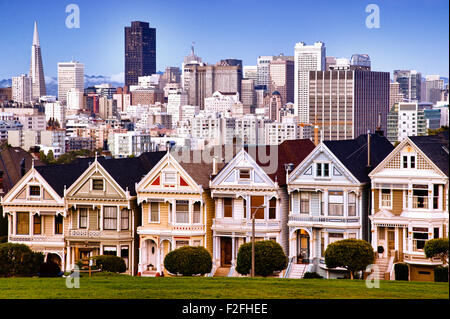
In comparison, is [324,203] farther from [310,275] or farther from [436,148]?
[436,148]

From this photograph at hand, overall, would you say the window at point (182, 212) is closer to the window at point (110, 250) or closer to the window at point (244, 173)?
the window at point (244, 173)

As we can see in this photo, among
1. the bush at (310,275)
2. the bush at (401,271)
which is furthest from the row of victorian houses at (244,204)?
the bush at (310,275)

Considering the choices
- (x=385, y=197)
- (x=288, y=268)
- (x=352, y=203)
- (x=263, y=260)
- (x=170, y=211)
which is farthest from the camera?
(x=170, y=211)

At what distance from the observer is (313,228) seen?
30922mm

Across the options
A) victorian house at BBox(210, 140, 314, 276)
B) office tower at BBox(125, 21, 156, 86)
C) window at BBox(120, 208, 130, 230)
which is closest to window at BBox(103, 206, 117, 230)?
window at BBox(120, 208, 130, 230)

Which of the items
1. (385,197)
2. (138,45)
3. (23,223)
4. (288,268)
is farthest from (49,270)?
(138,45)

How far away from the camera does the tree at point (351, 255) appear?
28.8 metres

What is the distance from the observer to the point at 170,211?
32.3 m

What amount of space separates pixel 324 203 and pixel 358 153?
2049 mm

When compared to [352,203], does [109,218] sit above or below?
below

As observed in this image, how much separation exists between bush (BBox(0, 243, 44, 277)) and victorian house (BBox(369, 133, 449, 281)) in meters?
9.88

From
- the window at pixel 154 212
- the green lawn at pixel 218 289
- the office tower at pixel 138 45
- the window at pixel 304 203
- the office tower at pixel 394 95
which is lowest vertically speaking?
the green lawn at pixel 218 289

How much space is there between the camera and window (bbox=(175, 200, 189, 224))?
32125mm

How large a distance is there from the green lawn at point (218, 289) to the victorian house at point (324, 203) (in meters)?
6.85
